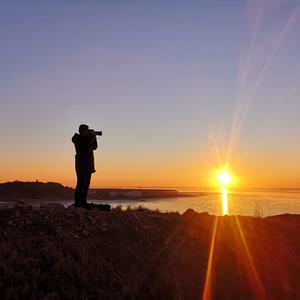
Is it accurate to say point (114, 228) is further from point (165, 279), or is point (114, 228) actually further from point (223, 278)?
point (223, 278)

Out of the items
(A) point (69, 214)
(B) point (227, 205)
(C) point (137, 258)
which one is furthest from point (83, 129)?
(B) point (227, 205)

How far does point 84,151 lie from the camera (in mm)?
15016

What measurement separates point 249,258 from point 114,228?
476 centimetres

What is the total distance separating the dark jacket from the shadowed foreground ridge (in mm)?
1657

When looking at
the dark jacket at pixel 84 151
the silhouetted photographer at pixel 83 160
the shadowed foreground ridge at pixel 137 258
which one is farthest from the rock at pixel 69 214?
the dark jacket at pixel 84 151

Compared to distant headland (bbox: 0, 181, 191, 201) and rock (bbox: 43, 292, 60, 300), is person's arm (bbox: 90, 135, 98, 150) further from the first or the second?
distant headland (bbox: 0, 181, 191, 201)

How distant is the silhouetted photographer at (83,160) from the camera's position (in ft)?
49.0

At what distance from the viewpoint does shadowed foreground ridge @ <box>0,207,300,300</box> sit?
10125mm

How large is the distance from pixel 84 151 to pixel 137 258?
4294 millimetres

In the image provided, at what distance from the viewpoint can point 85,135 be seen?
14.9 m

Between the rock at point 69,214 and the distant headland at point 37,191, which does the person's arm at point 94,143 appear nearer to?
the rock at point 69,214

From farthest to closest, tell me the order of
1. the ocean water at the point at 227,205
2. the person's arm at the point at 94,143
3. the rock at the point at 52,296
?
the ocean water at the point at 227,205 → the person's arm at the point at 94,143 → the rock at the point at 52,296

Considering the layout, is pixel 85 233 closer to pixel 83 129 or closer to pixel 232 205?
pixel 83 129

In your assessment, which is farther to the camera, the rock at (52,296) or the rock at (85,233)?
the rock at (85,233)
